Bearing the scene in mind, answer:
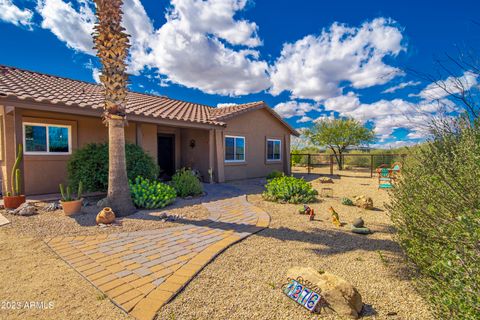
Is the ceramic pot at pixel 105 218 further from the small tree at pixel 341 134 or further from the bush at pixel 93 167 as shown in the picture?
the small tree at pixel 341 134

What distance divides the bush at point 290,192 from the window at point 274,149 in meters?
6.56

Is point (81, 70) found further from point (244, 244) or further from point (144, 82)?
point (244, 244)

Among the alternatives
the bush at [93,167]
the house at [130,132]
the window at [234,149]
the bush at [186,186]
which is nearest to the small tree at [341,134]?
the house at [130,132]

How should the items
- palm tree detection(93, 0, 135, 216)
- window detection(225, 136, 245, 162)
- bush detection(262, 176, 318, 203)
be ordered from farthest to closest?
window detection(225, 136, 245, 162) < bush detection(262, 176, 318, 203) < palm tree detection(93, 0, 135, 216)

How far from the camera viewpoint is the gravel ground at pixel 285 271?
7.38ft

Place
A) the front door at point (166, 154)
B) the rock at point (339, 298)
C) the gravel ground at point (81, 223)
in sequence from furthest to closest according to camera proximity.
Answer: the front door at point (166, 154), the gravel ground at point (81, 223), the rock at point (339, 298)

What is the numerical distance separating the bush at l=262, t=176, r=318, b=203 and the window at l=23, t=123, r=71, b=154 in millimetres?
7486

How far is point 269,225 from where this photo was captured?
5.02 metres

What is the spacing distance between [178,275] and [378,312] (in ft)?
7.55

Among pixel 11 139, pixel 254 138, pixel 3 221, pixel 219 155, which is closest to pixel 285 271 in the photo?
pixel 3 221

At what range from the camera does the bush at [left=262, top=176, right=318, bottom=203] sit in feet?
24.2

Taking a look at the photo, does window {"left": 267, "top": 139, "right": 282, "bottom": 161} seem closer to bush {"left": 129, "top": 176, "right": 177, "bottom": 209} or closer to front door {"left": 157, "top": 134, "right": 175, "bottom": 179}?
front door {"left": 157, "top": 134, "right": 175, "bottom": 179}

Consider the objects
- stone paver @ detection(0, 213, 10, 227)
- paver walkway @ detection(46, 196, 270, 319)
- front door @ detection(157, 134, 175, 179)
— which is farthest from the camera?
front door @ detection(157, 134, 175, 179)

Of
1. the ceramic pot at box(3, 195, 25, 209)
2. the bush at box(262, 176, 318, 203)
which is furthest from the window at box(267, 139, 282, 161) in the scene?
the ceramic pot at box(3, 195, 25, 209)
